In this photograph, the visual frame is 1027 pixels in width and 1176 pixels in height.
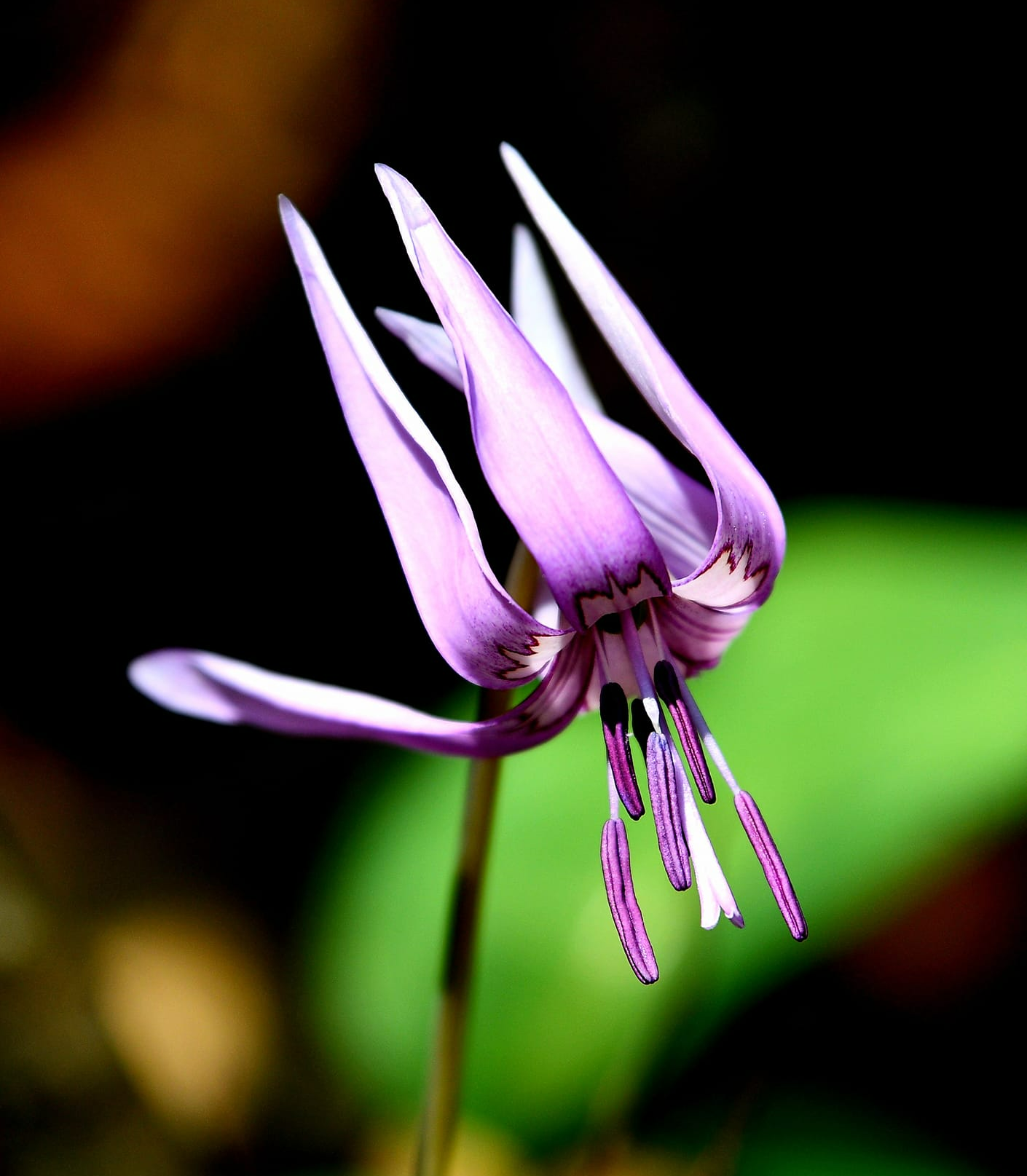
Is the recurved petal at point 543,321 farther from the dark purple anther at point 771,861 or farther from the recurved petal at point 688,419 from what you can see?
the dark purple anther at point 771,861

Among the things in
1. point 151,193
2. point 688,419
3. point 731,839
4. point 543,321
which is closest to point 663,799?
point 688,419

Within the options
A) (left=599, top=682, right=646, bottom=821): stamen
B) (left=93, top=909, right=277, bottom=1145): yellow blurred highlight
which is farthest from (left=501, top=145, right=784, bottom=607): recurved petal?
(left=93, top=909, right=277, bottom=1145): yellow blurred highlight

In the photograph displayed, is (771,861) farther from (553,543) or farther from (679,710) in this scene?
(553,543)

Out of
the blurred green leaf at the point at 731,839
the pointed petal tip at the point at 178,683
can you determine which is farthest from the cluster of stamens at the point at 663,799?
the blurred green leaf at the point at 731,839

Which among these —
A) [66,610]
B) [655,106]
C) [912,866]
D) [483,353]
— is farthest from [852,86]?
[483,353]

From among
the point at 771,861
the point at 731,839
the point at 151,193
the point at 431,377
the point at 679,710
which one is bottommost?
the point at 731,839

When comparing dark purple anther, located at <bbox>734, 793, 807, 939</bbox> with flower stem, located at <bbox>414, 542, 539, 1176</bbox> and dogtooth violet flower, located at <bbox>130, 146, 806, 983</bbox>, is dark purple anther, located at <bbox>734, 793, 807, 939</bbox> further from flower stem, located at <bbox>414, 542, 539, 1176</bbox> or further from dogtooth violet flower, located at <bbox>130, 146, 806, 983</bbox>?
flower stem, located at <bbox>414, 542, 539, 1176</bbox>

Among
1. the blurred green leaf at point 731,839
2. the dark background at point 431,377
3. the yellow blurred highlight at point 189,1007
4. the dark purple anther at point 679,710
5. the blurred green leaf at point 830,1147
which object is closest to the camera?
the dark purple anther at point 679,710

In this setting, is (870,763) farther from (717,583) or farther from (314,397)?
(314,397)
